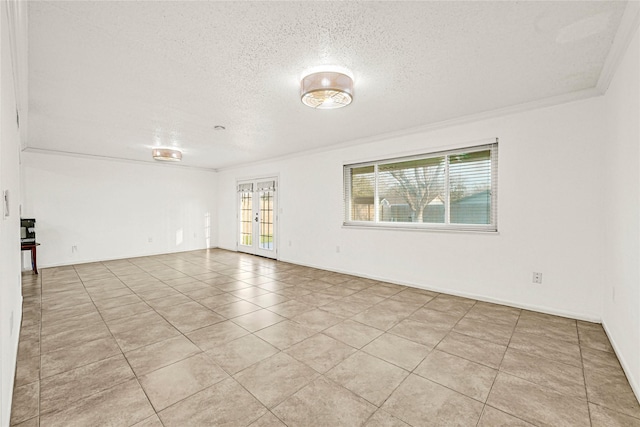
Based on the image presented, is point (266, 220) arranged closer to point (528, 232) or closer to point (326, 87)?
point (326, 87)

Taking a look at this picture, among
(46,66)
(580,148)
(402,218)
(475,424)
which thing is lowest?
(475,424)

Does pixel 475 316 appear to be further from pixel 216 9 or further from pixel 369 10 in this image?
pixel 216 9

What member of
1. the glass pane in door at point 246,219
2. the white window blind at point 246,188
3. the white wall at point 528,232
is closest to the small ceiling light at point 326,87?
the white wall at point 528,232

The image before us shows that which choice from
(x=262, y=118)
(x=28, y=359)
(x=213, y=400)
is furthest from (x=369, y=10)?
(x=28, y=359)

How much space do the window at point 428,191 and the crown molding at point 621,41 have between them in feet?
3.83

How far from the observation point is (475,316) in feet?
10.3

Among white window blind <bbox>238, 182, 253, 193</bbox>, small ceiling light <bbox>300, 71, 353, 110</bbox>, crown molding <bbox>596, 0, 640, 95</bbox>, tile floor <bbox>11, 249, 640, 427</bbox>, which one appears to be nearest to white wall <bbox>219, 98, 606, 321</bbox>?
tile floor <bbox>11, 249, 640, 427</bbox>

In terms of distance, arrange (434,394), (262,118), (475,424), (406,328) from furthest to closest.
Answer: (262,118), (406,328), (434,394), (475,424)

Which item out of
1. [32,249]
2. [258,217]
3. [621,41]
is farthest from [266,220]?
[621,41]

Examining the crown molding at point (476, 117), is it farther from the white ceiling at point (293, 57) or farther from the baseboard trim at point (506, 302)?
the baseboard trim at point (506, 302)

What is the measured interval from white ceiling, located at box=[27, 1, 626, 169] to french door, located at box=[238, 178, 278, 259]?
3075 millimetres

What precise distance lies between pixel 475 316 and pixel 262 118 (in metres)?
3.54

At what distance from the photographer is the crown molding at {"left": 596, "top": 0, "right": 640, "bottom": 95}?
1.75m

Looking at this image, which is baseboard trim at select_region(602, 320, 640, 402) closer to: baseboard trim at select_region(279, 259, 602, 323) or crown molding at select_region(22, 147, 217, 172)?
baseboard trim at select_region(279, 259, 602, 323)
